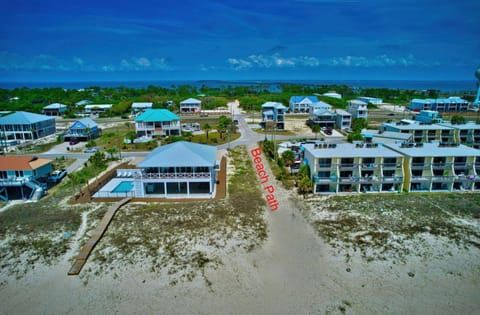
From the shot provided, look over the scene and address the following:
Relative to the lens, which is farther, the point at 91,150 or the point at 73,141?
the point at 73,141

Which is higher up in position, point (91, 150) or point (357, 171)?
point (91, 150)

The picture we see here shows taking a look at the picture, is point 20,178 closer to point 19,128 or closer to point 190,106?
point 19,128

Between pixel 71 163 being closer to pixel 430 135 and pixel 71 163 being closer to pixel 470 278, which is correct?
pixel 470 278

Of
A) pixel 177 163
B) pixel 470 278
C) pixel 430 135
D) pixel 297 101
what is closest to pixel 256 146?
pixel 177 163

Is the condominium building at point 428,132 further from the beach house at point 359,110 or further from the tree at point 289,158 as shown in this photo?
the beach house at point 359,110

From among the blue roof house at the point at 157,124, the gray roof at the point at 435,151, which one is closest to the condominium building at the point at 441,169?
the gray roof at the point at 435,151

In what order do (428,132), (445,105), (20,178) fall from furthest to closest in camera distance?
1. (445,105)
2. (428,132)
3. (20,178)

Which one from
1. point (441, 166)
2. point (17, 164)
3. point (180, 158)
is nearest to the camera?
point (17, 164)

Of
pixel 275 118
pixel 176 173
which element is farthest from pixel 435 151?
pixel 275 118
